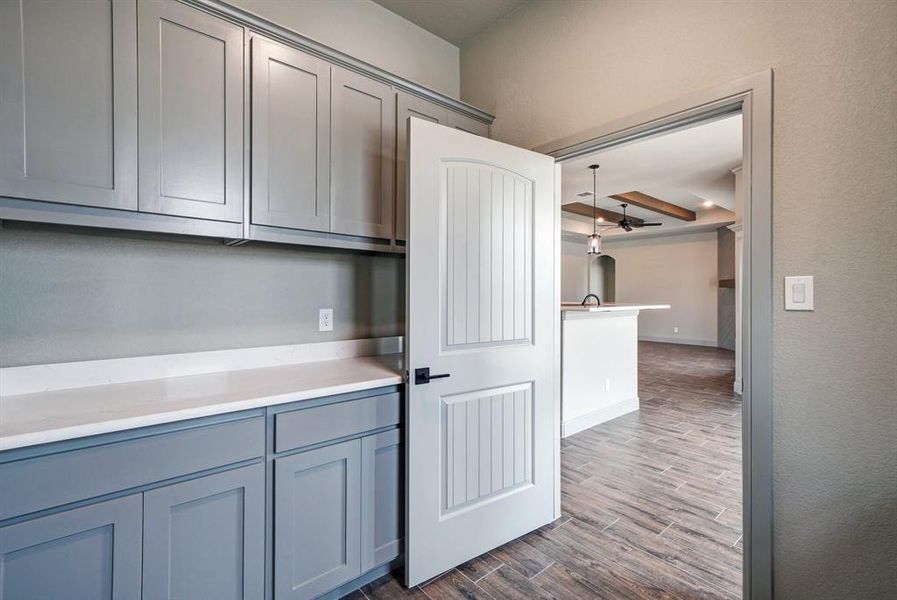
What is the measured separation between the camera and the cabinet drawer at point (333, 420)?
1477 mm

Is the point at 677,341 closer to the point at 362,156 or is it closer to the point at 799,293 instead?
the point at 799,293

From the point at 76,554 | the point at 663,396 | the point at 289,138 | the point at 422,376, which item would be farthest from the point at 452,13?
the point at 663,396

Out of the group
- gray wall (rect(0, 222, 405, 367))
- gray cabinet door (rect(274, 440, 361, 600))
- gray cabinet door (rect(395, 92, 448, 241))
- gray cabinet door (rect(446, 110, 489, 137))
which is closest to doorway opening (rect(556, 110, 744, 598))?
gray cabinet door (rect(446, 110, 489, 137))

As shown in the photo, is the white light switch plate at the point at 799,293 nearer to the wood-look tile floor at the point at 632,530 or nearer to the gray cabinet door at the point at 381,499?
the wood-look tile floor at the point at 632,530

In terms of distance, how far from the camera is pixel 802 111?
1.41 metres

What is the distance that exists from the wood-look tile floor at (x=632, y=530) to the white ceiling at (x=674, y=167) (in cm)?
255

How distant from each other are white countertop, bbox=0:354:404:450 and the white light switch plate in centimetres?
151

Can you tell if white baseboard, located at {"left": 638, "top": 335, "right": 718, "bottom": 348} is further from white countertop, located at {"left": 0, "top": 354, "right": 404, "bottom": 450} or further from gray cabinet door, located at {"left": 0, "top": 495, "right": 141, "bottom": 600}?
gray cabinet door, located at {"left": 0, "top": 495, "right": 141, "bottom": 600}

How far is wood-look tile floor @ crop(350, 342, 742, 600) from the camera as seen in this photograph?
1.78 metres

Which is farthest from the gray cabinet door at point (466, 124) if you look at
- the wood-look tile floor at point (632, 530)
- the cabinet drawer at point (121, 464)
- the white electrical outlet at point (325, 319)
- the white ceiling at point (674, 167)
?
the wood-look tile floor at point (632, 530)

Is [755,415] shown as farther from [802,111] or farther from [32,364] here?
[32,364]

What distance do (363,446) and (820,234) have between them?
185cm

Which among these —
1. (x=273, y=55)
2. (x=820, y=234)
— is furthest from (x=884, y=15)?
(x=273, y=55)

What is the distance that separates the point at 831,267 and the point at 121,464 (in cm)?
232
